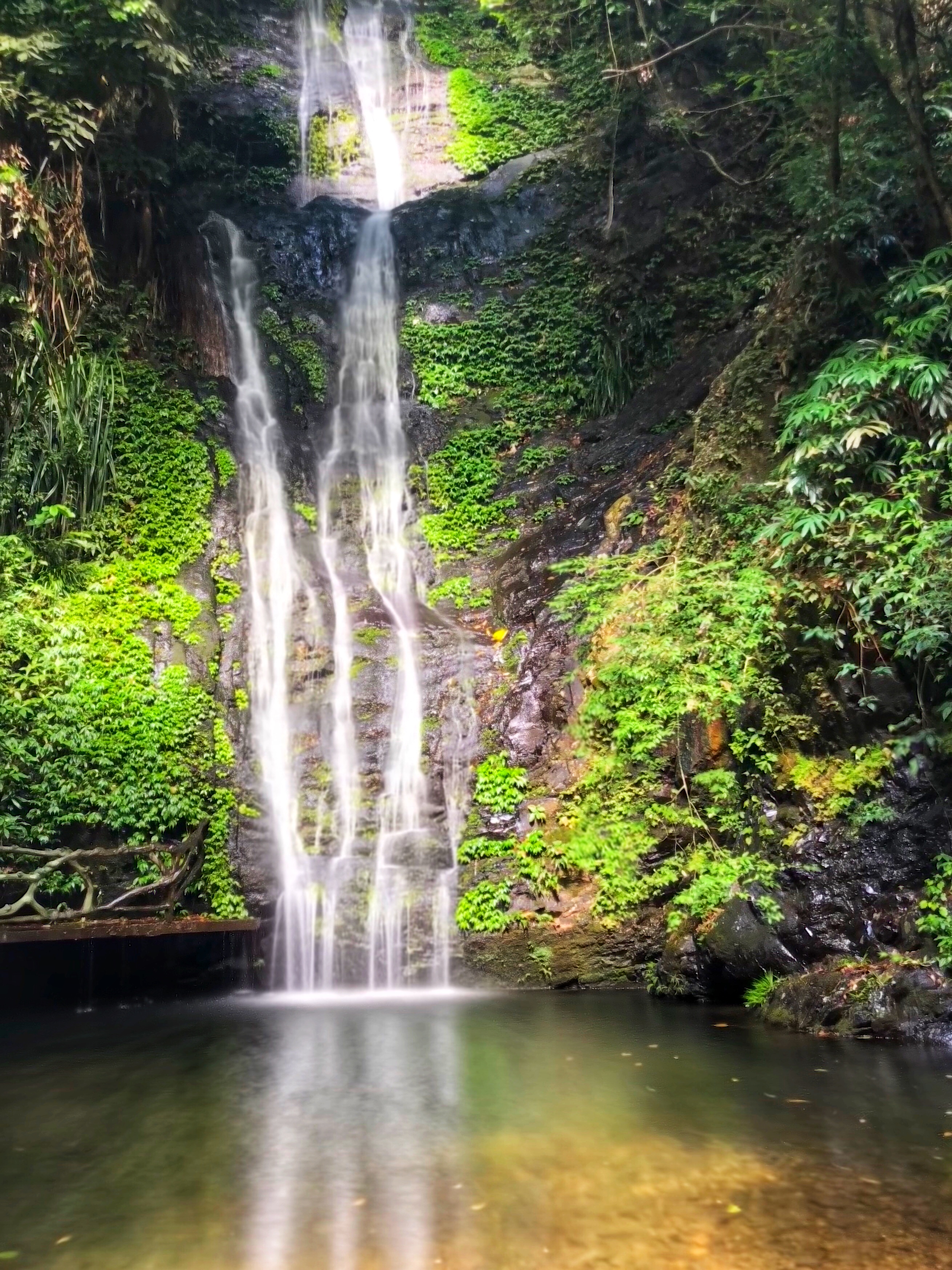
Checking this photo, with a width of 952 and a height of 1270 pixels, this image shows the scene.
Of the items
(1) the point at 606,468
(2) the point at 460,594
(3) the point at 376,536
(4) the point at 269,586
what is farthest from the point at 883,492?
(3) the point at 376,536

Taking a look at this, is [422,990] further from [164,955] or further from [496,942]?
[164,955]

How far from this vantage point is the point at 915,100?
28.0 feet

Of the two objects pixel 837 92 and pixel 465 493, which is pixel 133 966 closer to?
pixel 465 493

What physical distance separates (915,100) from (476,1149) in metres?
9.29

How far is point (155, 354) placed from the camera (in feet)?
45.0

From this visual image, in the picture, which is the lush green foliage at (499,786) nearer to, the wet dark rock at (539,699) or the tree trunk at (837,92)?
the wet dark rock at (539,699)

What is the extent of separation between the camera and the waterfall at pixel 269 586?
30.6 feet

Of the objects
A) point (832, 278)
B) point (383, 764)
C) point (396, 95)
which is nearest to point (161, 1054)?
point (383, 764)

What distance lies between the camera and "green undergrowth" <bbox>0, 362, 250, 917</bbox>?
30.1ft

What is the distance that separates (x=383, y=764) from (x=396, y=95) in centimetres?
1660

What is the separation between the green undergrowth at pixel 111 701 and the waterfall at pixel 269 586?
1.77 feet

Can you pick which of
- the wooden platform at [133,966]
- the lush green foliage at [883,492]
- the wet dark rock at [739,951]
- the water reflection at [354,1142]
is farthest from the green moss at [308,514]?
the wet dark rock at [739,951]

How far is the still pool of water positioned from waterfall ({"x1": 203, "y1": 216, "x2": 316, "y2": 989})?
2.02 metres

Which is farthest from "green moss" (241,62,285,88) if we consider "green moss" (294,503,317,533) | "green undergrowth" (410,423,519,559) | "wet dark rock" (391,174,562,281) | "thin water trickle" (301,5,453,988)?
"green moss" (294,503,317,533)
